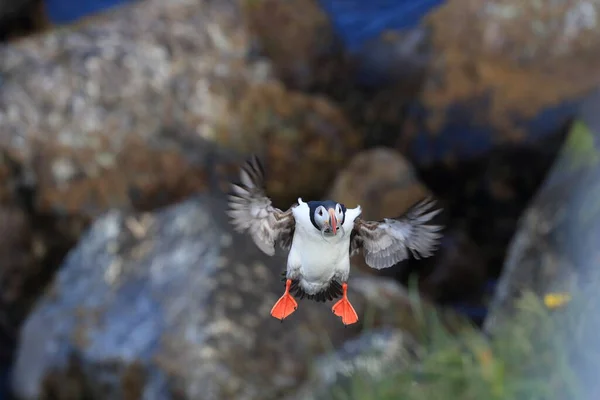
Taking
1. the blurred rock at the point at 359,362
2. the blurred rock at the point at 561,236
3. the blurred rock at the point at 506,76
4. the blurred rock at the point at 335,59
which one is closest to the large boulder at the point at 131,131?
the blurred rock at the point at 335,59

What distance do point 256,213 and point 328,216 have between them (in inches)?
3.6

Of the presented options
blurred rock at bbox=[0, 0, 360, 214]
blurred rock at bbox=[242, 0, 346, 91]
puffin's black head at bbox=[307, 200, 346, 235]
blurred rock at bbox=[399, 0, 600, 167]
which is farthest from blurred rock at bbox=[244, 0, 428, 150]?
puffin's black head at bbox=[307, 200, 346, 235]

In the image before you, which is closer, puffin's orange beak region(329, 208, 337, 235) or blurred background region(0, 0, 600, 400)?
puffin's orange beak region(329, 208, 337, 235)

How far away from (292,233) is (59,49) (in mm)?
5939

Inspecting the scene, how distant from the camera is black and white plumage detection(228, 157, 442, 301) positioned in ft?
2.26

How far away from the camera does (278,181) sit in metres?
5.83

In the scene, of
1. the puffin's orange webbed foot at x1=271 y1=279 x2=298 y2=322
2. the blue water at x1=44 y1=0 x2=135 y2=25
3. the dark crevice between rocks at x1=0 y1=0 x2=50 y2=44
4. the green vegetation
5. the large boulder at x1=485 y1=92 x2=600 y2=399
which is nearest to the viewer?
the puffin's orange webbed foot at x1=271 y1=279 x2=298 y2=322

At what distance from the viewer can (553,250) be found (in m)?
4.04

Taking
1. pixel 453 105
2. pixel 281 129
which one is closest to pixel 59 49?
pixel 281 129

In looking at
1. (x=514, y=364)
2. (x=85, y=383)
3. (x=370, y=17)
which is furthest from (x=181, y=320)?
(x=370, y=17)

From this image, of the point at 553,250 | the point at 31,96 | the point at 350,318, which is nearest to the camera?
the point at 350,318

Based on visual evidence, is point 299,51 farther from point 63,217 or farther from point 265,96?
point 63,217

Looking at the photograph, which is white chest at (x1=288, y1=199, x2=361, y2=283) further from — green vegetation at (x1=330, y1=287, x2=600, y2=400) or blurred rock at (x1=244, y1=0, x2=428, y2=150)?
blurred rock at (x1=244, y1=0, x2=428, y2=150)

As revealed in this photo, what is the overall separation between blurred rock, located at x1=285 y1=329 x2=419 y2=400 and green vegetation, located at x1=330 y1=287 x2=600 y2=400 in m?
0.04
